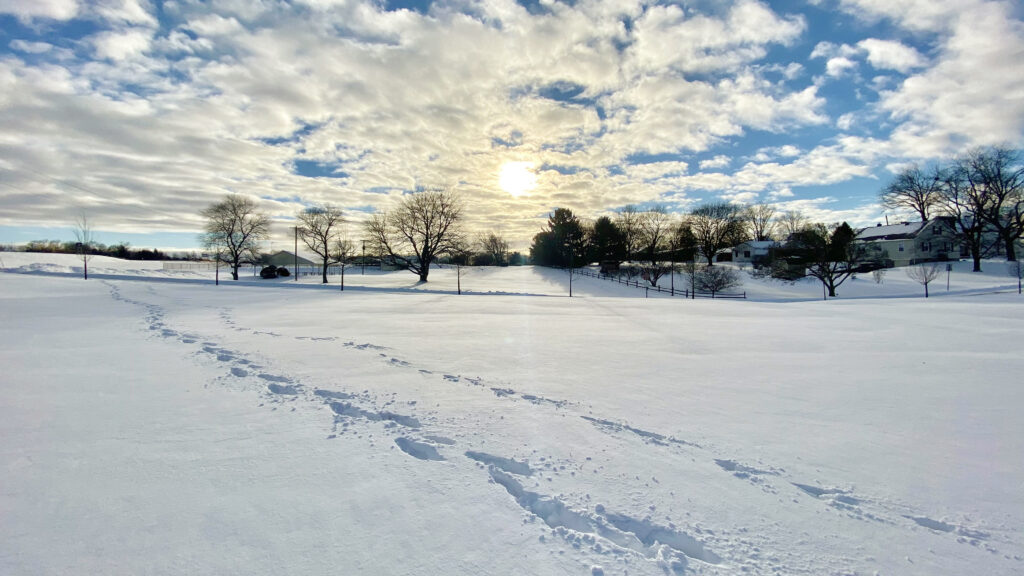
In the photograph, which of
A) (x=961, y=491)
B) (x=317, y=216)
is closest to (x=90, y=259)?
(x=317, y=216)

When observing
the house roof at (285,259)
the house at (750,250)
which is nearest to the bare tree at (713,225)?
the house at (750,250)

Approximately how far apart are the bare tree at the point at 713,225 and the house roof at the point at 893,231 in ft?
60.4

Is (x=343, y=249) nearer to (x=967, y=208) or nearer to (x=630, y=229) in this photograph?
(x=630, y=229)

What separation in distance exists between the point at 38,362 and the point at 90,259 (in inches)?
2794

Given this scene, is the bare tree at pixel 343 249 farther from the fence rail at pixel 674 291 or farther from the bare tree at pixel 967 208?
the bare tree at pixel 967 208

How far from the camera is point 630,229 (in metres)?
68.7

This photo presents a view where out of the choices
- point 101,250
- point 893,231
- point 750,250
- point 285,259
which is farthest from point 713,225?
point 101,250

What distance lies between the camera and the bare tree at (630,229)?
222 ft

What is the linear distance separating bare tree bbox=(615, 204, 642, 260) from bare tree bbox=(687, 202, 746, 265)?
8571mm

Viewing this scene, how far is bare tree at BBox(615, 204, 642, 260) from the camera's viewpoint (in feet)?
222

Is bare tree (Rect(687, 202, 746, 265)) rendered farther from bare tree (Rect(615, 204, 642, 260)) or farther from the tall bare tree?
the tall bare tree

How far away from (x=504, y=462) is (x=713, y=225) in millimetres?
75432

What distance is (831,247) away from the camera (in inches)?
1647

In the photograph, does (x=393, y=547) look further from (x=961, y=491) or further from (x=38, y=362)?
(x=38, y=362)
